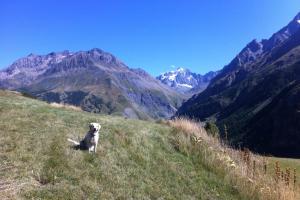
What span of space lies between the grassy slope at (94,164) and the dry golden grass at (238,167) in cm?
51

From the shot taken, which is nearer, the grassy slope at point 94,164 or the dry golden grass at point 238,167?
the grassy slope at point 94,164

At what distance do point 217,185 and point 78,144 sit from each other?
527cm

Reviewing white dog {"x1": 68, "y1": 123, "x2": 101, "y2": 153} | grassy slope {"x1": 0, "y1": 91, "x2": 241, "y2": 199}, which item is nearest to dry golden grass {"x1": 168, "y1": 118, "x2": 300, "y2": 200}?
grassy slope {"x1": 0, "y1": 91, "x2": 241, "y2": 199}

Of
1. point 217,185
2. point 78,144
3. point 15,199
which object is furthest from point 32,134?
point 217,185

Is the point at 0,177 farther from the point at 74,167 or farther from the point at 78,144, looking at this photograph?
the point at 78,144

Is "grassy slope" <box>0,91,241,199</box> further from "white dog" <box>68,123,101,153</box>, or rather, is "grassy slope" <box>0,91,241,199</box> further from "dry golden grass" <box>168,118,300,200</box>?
"dry golden grass" <box>168,118,300,200</box>

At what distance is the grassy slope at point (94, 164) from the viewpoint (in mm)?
12898

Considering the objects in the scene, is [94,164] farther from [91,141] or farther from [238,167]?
[238,167]

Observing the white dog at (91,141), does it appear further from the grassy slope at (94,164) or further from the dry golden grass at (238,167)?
the dry golden grass at (238,167)

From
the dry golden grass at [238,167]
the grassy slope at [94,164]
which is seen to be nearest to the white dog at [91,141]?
the grassy slope at [94,164]

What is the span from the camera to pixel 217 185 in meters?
16.2

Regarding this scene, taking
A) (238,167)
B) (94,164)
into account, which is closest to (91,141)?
(94,164)

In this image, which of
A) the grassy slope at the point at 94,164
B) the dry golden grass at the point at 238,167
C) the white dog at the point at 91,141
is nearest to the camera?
the grassy slope at the point at 94,164

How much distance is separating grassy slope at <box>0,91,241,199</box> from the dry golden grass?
1.66ft
